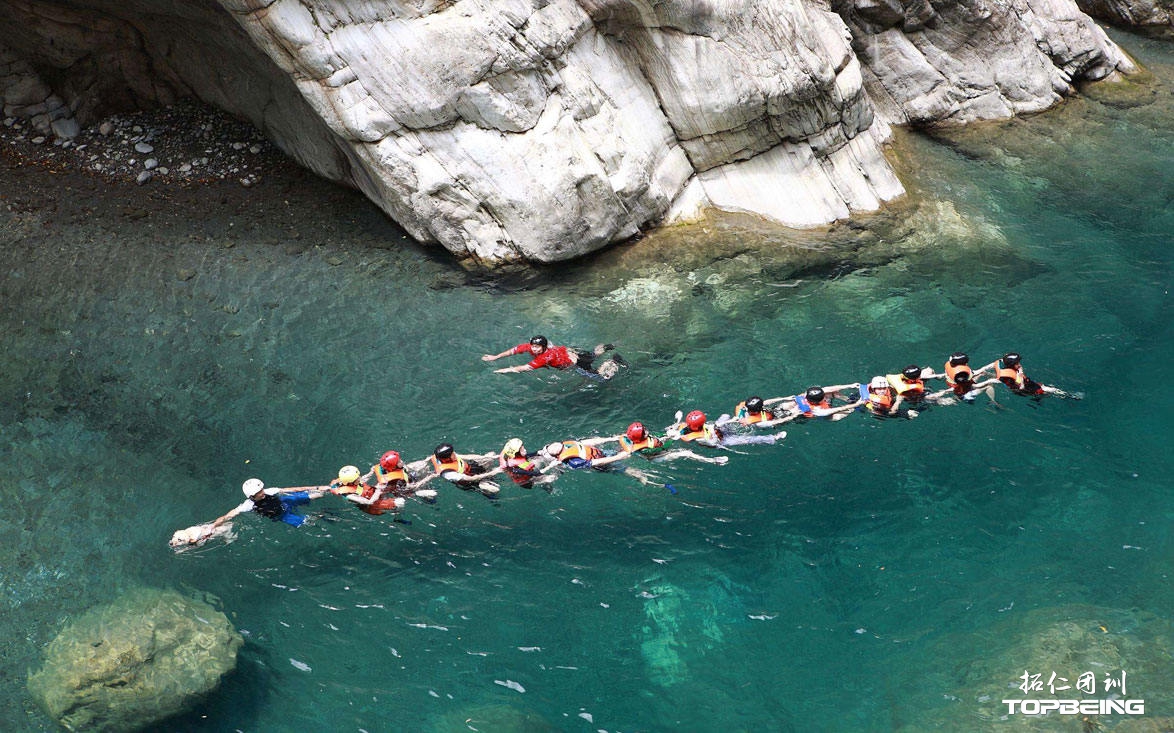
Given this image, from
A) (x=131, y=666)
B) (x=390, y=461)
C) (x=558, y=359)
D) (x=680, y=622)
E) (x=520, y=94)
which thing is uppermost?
(x=520, y=94)

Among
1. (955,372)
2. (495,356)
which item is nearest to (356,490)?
(495,356)

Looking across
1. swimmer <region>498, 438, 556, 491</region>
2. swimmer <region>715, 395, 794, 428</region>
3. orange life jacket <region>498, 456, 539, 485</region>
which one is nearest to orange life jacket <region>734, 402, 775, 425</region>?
swimmer <region>715, 395, 794, 428</region>

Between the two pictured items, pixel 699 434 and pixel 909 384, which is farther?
pixel 909 384

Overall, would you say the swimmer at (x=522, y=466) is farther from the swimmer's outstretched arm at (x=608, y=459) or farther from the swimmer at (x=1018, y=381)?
the swimmer at (x=1018, y=381)

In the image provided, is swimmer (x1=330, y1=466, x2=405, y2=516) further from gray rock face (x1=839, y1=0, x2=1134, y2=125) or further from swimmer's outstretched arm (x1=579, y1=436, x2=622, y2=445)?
gray rock face (x1=839, y1=0, x2=1134, y2=125)

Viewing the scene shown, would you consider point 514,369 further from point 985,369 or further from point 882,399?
point 985,369

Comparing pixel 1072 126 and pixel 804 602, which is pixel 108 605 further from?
pixel 1072 126

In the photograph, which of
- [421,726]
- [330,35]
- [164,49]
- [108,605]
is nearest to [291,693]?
[421,726]
